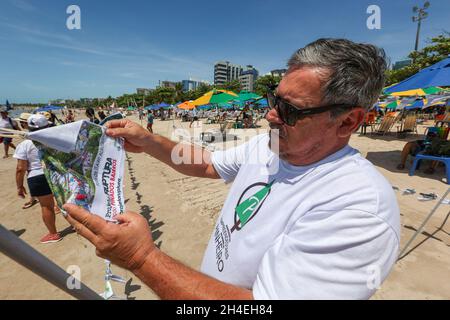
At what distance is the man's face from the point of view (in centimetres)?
Answer: 120

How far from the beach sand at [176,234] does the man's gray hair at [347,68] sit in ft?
8.17

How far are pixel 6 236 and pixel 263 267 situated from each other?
887mm

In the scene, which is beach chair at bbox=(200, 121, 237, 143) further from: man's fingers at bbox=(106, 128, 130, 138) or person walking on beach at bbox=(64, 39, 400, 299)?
person walking on beach at bbox=(64, 39, 400, 299)

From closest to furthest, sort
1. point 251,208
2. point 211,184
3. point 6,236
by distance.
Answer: point 6,236
point 251,208
point 211,184

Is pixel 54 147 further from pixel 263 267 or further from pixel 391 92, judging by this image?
pixel 391 92

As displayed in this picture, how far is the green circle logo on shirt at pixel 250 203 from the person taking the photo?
4.05 ft

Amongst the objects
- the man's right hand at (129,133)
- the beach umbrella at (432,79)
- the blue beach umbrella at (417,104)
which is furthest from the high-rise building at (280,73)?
the blue beach umbrella at (417,104)

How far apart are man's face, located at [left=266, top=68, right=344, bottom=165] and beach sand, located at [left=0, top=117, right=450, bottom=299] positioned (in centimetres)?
234

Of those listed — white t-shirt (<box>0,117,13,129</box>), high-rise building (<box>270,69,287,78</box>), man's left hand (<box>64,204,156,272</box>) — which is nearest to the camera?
man's left hand (<box>64,204,156,272</box>)

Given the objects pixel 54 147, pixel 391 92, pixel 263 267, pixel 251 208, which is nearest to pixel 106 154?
pixel 54 147

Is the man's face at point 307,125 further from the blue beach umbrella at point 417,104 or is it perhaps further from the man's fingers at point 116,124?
the blue beach umbrella at point 417,104

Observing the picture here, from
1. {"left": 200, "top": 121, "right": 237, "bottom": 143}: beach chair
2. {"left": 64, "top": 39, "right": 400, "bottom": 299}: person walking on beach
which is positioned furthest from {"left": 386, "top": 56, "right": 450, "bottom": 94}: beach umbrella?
{"left": 200, "top": 121, "right": 237, "bottom": 143}: beach chair

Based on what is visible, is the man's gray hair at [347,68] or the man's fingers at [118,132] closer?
the man's gray hair at [347,68]

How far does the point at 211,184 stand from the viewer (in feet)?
20.2
